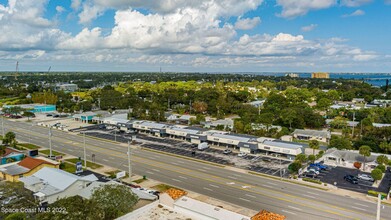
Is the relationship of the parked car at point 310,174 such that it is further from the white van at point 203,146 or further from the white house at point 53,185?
the white house at point 53,185

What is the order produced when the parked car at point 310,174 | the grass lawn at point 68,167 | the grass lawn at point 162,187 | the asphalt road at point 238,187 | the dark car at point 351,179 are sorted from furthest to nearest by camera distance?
the grass lawn at point 68,167, the parked car at point 310,174, the dark car at point 351,179, the grass lawn at point 162,187, the asphalt road at point 238,187

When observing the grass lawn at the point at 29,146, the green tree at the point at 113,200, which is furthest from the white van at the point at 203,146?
the grass lawn at the point at 29,146

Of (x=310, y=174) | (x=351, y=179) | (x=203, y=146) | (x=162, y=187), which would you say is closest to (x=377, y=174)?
(x=351, y=179)

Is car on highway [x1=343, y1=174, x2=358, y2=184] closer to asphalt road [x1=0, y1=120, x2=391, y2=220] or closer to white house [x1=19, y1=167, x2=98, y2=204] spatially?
asphalt road [x1=0, y1=120, x2=391, y2=220]

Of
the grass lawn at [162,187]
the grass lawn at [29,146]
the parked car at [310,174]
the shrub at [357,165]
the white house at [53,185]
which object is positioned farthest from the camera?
the grass lawn at [29,146]

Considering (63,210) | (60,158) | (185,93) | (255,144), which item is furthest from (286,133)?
(185,93)

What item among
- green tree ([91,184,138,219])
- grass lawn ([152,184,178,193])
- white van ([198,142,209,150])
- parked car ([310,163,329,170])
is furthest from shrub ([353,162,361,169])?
green tree ([91,184,138,219])
